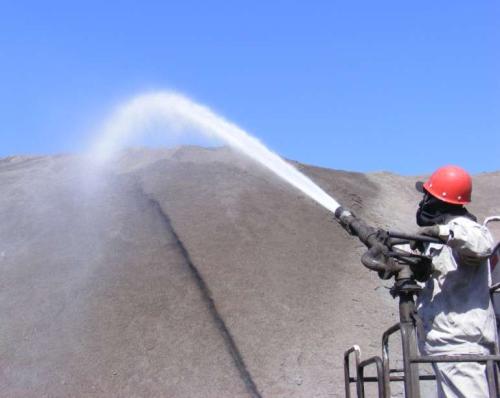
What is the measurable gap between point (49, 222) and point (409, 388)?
50.4ft

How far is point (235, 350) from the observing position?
1177cm

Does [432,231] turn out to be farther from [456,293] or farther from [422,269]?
[456,293]

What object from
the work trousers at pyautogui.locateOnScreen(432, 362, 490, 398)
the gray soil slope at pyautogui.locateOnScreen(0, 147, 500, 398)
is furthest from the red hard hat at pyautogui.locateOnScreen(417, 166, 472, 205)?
the gray soil slope at pyautogui.locateOnScreen(0, 147, 500, 398)

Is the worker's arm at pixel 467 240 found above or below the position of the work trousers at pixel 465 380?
above

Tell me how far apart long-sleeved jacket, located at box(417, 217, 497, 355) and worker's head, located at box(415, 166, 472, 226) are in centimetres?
20

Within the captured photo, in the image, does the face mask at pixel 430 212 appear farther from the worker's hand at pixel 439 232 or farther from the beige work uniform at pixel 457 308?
the worker's hand at pixel 439 232

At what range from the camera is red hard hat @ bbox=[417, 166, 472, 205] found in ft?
12.8

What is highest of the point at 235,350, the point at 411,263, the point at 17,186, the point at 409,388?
the point at 17,186

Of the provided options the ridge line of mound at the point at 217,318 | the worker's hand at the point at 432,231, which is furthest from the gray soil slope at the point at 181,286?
the worker's hand at the point at 432,231

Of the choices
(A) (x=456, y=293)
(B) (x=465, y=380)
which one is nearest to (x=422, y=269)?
(A) (x=456, y=293)

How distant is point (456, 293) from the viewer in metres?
3.77

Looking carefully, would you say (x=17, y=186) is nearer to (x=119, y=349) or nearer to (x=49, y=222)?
(x=49, y=222)

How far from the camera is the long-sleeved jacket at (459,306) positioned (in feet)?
12.1

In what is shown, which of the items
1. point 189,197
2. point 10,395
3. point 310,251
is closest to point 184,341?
point 10,395
